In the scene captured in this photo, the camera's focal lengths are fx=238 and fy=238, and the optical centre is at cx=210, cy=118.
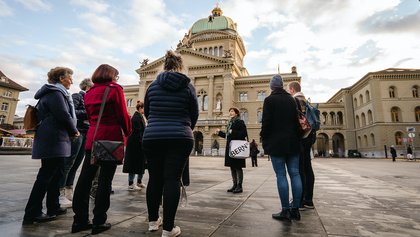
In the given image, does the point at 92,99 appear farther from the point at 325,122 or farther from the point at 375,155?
the point at 325,122

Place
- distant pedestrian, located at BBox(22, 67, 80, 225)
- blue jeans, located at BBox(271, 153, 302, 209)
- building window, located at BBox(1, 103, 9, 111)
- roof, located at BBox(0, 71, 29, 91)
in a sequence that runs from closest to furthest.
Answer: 1. distant pedestrian, located at BBox(22, 67, 80, 225)
2. blue jeans, located at BBox(271, 153, 302, 209)
3. roof, located at BBox(0, 71, 29, 91)
4. building window, located at BBox(1, 103, 9, 111)

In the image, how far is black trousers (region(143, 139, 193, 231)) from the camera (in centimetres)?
232

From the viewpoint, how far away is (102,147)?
8.46 ft

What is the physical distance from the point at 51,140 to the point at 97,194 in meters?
1.06

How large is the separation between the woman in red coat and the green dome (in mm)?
51974

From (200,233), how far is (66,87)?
9.07 feet

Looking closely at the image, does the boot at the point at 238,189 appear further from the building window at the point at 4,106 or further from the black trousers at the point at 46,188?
the building window at the point at 4,106

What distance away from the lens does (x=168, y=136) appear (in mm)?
2451

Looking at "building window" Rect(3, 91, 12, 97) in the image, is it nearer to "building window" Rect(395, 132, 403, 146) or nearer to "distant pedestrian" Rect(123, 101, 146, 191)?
"distant pedestrian" Rect(123, 101, 146, 191)

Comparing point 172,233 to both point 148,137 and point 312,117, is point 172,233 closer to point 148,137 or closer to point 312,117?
point 148,137

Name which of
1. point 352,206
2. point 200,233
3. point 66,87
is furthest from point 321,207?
point 66,87

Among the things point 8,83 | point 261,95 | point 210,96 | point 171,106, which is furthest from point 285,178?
point 8,83

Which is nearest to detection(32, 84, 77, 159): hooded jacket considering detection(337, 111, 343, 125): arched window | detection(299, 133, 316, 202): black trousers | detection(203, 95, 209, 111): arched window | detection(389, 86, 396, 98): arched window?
detection(299, 133, 316, 202): black trousers

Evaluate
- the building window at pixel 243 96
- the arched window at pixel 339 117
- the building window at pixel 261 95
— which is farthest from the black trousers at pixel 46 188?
the arched window at pixel 339 117
